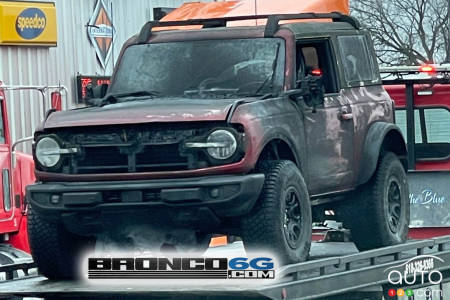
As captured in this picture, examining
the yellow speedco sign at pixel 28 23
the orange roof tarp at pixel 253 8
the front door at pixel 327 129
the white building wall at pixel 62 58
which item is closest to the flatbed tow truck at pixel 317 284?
the front door at pixel 327 129

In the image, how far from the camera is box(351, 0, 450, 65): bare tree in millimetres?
40969

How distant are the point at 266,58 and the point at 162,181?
63.2 inches

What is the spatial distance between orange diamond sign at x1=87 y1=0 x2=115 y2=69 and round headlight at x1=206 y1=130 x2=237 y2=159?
53.1 feet

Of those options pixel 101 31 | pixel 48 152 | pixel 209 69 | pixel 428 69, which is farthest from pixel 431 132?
pixel 101 31

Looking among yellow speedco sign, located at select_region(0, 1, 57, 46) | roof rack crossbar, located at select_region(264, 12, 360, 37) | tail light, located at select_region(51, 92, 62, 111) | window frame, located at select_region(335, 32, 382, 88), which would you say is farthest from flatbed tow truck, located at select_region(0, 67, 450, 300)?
yellow speedco sign, located at select_region(0, 1, 57, 46)

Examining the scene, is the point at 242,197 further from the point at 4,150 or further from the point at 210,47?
the point at 4,150

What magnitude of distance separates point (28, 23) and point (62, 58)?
1814 millimetres

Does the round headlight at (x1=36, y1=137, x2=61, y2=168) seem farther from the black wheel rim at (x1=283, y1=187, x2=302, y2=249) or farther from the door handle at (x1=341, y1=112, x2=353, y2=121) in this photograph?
the door handle at (x1=341, y1=112, x2=353, y2=121)

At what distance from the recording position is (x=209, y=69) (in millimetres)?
9133

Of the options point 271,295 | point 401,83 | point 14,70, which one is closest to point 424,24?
point 14,70

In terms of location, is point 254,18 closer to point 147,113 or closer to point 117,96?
point 117,96

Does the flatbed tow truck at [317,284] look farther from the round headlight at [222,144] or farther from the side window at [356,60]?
the side window at [356,60]

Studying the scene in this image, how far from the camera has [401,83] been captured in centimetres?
1360

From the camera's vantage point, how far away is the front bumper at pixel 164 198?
7797 mm
